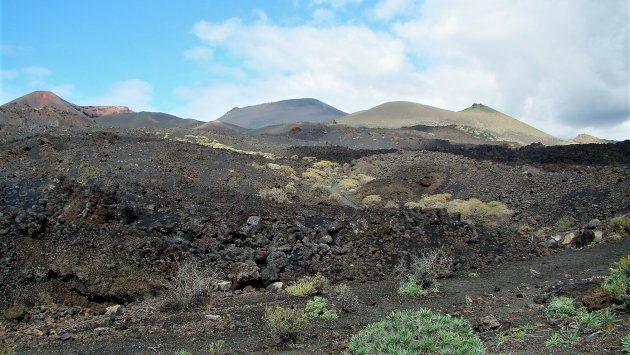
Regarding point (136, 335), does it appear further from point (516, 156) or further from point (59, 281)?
point (516, 156)

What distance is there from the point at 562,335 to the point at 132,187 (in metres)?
13.7

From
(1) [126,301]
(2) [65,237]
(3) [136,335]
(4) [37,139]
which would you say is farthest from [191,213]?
(4) [37,139]

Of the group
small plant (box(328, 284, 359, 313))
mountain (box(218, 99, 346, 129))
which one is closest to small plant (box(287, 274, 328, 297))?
small plant (box(328, 284, 359, 313))

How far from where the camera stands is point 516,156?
33.7m

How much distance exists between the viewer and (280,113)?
450 ft

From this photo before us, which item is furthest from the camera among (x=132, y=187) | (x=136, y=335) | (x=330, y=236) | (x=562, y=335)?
(x=132, y=187)

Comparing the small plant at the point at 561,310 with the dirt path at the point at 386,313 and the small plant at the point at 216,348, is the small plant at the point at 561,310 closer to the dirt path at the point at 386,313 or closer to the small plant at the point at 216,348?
the dirt path at the point at 386,313

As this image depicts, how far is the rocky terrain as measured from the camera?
779 centimetres

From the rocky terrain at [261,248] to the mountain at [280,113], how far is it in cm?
10692

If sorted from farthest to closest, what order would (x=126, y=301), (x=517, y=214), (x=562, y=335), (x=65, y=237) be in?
(x=517, y=214)
(x=65, y=237)
(x=126, y=301)
(x=562, y=335)

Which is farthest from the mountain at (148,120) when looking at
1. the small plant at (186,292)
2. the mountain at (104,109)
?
the small plant at (186,292)

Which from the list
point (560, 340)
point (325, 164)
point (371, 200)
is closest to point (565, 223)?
point (371, 200)

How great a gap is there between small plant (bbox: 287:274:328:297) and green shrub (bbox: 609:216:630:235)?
910cm

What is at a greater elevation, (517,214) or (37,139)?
(37,139)
